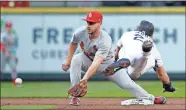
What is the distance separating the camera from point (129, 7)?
2070 centimetres

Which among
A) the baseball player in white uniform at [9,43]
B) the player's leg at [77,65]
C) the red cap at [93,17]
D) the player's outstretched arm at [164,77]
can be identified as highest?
the red cap at [93,17]

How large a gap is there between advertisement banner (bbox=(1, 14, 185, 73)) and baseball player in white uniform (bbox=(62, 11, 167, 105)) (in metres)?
9.75

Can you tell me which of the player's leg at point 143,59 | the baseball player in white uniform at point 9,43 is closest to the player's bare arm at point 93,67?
the player's leg at point 143,59

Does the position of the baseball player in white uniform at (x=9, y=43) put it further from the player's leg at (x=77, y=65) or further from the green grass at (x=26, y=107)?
the player's leg at (x=77, y=65)

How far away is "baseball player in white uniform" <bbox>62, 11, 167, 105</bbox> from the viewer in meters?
10.4

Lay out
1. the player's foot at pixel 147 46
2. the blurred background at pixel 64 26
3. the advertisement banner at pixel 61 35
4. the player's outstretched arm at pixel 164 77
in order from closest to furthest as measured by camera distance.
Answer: the player's foot at pixel 147 46 → the player's outstretched arm at pixel 164 77 → the blurred background at pixel 64 26 → the advertisement banner at pixel 61 35

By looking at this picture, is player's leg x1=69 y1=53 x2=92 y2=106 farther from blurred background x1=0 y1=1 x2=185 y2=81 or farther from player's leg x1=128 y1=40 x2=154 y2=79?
blurred background x1=0 y1=1 x2=185 y2=81

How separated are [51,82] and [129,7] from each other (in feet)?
11.0

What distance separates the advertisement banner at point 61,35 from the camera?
20.8 m

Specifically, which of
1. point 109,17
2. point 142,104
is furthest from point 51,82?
point 142,104

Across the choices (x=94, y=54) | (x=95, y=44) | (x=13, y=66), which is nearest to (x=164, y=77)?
(x=94, y=54)

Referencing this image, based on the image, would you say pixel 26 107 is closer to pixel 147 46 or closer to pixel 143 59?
pixel 143 59

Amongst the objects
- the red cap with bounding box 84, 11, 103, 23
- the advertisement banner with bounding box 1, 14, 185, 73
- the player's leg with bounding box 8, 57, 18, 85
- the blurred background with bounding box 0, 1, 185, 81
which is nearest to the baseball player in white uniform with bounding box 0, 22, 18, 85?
the player's leg with bounding box 8, 57, 18, 85

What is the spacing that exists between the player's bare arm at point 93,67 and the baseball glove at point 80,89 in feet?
0.30
